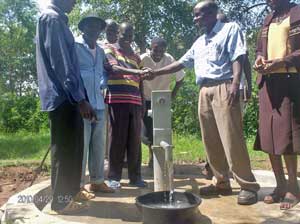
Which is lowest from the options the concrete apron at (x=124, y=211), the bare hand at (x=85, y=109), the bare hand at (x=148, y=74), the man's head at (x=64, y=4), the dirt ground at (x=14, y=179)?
the dirt ground at (x=14, y=179)

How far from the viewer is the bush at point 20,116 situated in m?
16.7

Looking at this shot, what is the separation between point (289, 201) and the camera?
12.0ft

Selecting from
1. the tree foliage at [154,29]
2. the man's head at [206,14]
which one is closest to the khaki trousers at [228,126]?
the man's head at [206,14]

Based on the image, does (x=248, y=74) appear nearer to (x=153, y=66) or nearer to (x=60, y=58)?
(x=153, y=66)

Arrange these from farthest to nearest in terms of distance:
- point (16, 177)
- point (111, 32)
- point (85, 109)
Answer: point (16, 177) < point (111, 32) < point (85, 109)

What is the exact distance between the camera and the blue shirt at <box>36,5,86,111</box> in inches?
125

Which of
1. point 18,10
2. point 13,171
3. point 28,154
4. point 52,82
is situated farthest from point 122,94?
point 18,10

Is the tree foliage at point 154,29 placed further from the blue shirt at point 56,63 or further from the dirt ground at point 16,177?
the blue shirt at point 56,63

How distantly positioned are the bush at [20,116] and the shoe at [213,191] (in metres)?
12.9

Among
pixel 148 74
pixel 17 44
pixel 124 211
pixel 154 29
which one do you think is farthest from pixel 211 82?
pixel 17 44

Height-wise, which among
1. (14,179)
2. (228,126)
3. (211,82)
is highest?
(211,82)

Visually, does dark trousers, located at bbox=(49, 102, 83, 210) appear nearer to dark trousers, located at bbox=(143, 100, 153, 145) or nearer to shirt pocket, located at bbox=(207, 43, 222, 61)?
shirt pocket, located at bbox=(207, 43, 222, 61)

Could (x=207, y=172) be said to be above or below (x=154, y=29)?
below

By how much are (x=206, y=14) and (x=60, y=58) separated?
148cm
